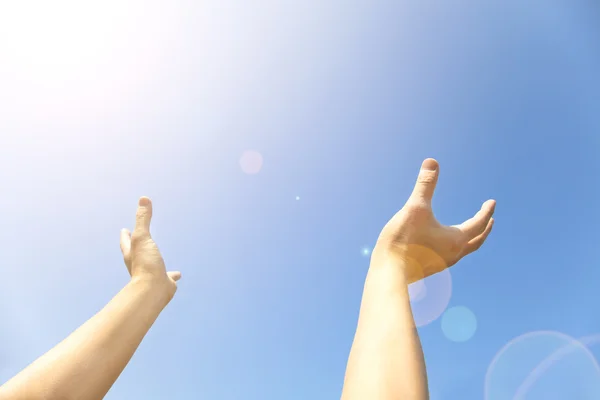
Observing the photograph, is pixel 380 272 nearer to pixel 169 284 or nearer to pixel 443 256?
pixel 443 256

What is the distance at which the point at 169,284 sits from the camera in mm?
4195

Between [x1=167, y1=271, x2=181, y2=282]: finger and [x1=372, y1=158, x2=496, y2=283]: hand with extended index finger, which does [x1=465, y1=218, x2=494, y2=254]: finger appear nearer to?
[x1=372, y1=158, x2=496, y2=283]: hand with extended index finger

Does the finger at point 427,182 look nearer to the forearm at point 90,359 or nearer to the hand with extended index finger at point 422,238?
the hand with extended index finger at point 422,238

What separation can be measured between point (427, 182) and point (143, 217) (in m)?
3.45

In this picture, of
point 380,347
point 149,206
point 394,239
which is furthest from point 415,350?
point 149,206

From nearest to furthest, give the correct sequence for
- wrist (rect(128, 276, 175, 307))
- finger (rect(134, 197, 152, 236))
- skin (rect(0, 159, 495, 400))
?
skin (rect(0, 159, 495, 400))
wrist (rect(128, 276, 175, 307))
finger (rect(134, 197, 152, 236))

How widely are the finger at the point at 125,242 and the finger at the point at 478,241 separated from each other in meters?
3.95

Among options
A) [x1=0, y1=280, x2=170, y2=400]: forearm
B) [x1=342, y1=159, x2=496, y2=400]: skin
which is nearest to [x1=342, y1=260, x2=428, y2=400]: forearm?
[x1=342, y1=159, x2=496, y2=400]: skin

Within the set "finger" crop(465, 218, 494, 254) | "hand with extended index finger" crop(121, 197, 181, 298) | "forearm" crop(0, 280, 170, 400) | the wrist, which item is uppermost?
"finger" crop(465, 218, 494, 254)

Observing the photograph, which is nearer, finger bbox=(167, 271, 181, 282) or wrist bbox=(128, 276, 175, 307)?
wrist bbox=(128, 276, 175, 307)

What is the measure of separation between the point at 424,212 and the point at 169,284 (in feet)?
9.57

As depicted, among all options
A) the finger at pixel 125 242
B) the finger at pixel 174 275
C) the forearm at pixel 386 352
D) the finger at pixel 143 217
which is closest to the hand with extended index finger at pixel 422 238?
the forearm at pixel 386 352

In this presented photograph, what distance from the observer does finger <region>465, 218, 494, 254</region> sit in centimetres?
361

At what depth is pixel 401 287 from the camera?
2.55m
